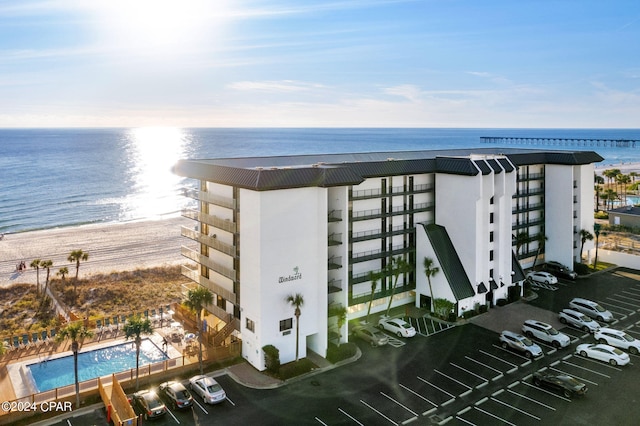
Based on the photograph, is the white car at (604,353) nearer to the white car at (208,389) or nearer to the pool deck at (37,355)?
the white car at (208,389)

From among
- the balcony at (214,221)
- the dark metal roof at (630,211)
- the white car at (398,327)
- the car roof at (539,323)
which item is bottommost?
the white car at (398,327)

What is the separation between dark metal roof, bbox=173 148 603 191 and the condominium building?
116mm

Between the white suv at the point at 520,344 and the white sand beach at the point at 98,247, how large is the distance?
57897mm

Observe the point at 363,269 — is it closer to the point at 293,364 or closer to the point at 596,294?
the point at 293,364

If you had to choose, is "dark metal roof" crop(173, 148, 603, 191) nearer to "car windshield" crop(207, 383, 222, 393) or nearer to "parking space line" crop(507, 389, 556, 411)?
"car windshield" crop(207, 383, 222, 393)

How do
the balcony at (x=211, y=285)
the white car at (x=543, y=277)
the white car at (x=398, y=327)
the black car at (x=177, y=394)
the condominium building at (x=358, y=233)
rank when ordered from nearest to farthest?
1. the black car at (x=177, y=394)
2. the condominium building at (x=358, y=233)
3. the balcony at (x=211, y=285)
4. the white car at (x=398, y=327)
5. the white car at (x=543, y=277)

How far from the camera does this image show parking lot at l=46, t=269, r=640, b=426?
33.9m

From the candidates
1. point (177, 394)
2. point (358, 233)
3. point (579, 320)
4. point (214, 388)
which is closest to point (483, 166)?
point (358, 233)

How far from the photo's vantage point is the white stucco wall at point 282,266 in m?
40.3

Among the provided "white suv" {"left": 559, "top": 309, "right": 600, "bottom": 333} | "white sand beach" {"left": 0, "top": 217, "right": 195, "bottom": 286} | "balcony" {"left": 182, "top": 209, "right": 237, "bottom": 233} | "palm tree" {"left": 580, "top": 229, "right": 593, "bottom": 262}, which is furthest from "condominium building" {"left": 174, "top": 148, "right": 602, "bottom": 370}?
"white sand beach" {"left": 0, "top": 217, "right": 195, "bottom": 286}

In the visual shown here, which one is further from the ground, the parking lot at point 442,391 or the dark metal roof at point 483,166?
the dark metal roof at point 483,166

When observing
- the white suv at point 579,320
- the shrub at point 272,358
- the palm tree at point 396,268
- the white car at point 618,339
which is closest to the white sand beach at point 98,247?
the palm tree at point 396,268

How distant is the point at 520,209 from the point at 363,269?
2801 centimetres

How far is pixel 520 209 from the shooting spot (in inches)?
2640
